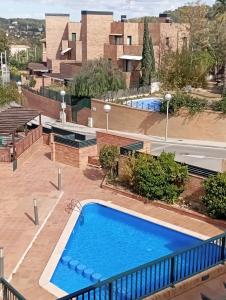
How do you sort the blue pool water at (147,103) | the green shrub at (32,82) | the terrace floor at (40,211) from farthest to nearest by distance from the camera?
the green shrub at (32,82), the blue pool water at (147,103), the terrace floor at (40,211)

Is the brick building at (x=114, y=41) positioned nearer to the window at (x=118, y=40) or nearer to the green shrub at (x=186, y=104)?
the window at (x=118, y=40)

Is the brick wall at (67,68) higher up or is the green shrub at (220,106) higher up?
the brick wall at (67,68)

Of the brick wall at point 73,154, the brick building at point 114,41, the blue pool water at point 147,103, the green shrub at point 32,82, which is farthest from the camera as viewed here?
the brick building at point 114,41

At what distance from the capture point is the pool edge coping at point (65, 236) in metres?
11.6

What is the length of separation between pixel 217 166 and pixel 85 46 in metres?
32.7

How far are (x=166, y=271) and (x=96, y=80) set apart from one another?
2825cm

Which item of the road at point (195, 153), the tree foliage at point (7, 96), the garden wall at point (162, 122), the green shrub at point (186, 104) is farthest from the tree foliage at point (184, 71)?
the tree foliage at point (7, 96)

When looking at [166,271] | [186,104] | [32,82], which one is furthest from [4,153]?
[32,82]

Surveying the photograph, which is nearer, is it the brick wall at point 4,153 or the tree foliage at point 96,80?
the brick wall at point 4,153

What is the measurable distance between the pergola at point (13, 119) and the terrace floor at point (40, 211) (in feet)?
6.35

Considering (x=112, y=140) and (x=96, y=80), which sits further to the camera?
(x=96, y=80)

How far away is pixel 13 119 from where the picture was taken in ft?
77.4

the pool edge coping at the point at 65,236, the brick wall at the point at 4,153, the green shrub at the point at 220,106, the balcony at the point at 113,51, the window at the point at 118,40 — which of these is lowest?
the pool edge coping at the point at 65,236

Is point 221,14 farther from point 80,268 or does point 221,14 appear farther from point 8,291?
point 8,291
